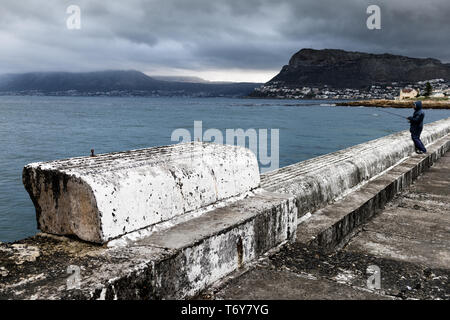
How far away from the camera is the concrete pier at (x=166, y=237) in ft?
5.55

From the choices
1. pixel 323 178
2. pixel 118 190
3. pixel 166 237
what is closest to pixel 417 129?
pixel 323 178

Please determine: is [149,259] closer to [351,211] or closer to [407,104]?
[351,211]

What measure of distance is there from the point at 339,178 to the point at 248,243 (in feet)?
7.02

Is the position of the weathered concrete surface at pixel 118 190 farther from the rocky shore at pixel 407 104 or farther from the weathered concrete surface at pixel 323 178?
the rocky shore at pixel 407 104

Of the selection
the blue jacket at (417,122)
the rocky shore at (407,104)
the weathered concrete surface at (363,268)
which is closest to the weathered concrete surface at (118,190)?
the weathered concrete surface at (363,268)

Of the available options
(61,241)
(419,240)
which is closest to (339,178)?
(419,240)

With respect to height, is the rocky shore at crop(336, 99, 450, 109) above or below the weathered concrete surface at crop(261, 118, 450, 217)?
above

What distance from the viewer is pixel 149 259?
5.85 ft

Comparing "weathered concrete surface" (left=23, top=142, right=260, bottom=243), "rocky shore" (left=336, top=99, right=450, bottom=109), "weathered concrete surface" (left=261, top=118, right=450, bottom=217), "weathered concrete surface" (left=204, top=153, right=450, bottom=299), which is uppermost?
"rocky shore" (left=336, top=99, right=450, bottom=109)

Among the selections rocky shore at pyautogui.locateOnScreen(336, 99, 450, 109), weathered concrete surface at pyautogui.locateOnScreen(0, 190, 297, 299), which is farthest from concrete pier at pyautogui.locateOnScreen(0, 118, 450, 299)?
rocky shore at pyautogui.locateOnScreen(336, 99, 450, 109)

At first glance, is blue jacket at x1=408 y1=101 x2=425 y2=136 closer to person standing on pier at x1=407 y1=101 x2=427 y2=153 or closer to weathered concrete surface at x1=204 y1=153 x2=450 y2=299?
person standing on pier at x1=407 y1=101 x2=427 y2=153

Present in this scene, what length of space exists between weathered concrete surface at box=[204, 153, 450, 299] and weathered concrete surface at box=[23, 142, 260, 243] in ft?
1.84

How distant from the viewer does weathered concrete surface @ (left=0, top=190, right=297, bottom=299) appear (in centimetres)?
157
